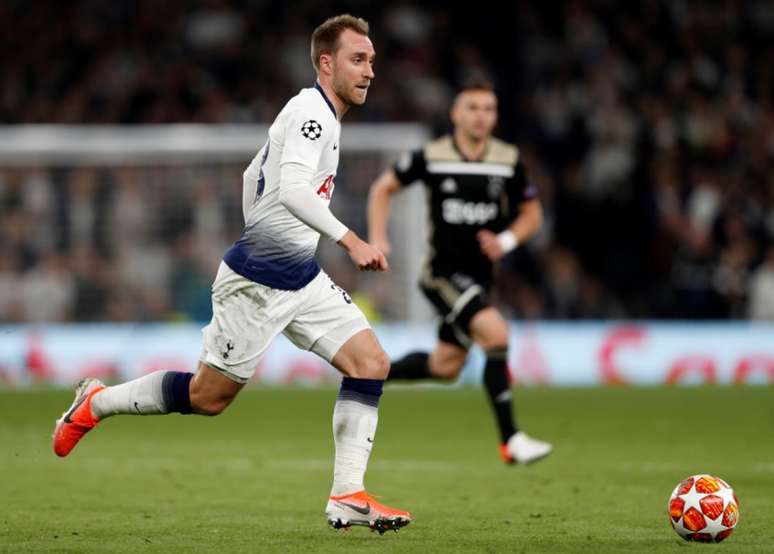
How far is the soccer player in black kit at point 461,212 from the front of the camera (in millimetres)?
10094

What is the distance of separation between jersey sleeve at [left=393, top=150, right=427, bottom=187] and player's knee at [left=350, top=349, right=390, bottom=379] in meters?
3.84

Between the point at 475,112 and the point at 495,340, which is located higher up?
the point at 475,112

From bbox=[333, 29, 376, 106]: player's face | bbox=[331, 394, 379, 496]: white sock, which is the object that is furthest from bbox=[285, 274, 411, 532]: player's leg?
bbox=[333, 29, 376, 106]: player's face

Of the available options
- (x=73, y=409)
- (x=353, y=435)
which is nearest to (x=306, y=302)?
(x=353, y=435)

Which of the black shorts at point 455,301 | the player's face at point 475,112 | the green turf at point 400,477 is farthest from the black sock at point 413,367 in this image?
the player's face at point 475,112

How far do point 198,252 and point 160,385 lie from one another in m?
11.2

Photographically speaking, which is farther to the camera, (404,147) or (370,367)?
(404,147)

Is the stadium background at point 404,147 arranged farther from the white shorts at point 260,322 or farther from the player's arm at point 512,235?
the white shorts at point 260,322

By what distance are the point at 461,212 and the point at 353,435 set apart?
3911 mm

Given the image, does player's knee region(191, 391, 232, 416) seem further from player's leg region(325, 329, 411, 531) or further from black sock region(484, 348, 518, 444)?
black sock region(484, 348, 518, 444)

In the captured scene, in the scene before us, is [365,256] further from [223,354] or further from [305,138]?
[223,354]

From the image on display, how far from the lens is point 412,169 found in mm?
10422

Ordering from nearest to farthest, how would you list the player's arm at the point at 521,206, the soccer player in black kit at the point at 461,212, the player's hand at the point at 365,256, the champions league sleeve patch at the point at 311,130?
the player's hand at the point at 365,256 < the champions league sleeve patch at the point at 311,130 < the soccer player in black kit at the point at 461,212 < the player's arm at the point at 521,206

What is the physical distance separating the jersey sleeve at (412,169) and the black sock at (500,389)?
4.67 ft
